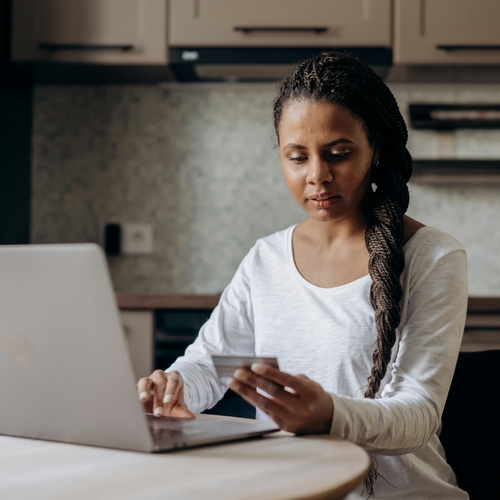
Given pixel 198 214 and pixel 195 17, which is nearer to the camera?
pixel 195 17

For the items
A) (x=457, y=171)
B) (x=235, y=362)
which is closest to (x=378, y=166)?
(x=235, y=362)

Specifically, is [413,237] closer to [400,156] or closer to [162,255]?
[400,156]

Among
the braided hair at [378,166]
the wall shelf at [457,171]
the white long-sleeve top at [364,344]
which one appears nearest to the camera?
the white long-sleeve top at [364,344]

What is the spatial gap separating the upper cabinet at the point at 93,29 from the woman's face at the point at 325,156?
125 centimetres

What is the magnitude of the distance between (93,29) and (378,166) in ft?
4.68

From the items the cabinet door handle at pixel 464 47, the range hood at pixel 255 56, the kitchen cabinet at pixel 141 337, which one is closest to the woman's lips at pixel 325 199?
the kitchen cabinet at pixel 141 337

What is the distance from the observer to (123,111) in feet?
8.34

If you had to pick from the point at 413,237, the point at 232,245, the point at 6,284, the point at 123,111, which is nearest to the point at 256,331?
the point at 413,237

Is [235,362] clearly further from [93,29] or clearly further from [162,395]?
[93,29]

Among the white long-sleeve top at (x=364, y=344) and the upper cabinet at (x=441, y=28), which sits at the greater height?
the upper cabinet at (x=441, y=28)

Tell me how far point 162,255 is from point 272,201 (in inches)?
18.7

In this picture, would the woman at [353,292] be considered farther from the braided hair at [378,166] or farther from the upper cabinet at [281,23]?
the upper cabinet at [281,23]

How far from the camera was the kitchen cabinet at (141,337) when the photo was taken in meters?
1.93

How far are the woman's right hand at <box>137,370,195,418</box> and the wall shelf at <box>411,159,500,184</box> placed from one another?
1696 mm
